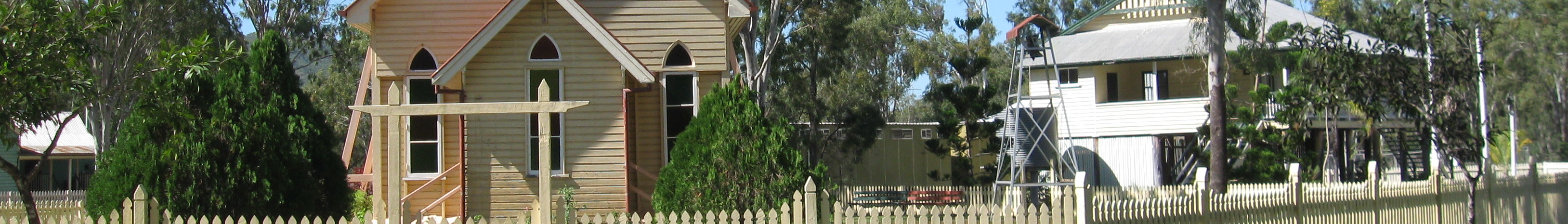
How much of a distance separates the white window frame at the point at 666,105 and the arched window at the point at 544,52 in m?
1.60

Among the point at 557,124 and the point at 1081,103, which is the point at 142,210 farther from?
the point at 1081,103

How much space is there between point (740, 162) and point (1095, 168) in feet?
60.9

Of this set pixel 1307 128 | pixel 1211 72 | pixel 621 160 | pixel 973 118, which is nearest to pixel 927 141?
pixel 973 118

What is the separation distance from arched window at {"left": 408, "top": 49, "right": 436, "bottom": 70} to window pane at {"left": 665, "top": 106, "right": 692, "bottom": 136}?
3.25 m

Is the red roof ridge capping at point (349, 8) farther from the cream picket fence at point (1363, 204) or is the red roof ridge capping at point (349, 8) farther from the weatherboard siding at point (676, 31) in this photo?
the cream picket fence at point (1363, 204)

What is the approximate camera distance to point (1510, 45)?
49.9m

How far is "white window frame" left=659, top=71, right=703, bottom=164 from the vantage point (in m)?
17.8

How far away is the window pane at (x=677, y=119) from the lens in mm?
18125

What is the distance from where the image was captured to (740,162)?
47.6 feet

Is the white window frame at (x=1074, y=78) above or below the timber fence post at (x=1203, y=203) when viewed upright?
above

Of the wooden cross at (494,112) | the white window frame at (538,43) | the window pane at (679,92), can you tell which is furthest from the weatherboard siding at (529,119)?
the wooden cross at (494,112)

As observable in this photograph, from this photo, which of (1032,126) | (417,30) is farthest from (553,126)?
(1032,126)

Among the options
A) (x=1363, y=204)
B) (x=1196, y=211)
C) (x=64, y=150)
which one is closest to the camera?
(x=1196, y=211)

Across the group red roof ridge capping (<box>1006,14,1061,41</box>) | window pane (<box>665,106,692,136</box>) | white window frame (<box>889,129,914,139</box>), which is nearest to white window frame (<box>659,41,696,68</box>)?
window pane (<box>665,106,692,136</box>)
